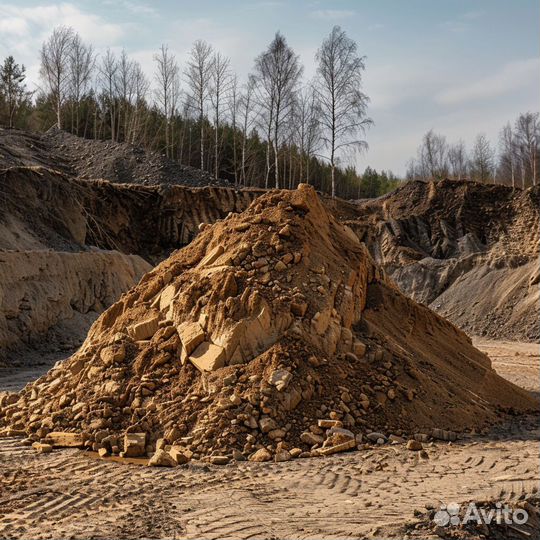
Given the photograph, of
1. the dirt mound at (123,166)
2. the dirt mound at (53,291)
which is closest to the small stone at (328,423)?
the dirt mound at (53,291)

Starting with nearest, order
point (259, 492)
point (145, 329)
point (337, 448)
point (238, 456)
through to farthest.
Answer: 1. point (259, 492)
2. point (238, 456)
3. point (337, 448)
4. point (145, 329)

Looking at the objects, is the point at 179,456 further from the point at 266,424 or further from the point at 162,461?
the point at 266,424

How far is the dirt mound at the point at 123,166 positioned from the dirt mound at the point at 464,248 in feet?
30.2

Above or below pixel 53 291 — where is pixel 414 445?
below

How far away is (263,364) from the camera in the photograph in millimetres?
7812

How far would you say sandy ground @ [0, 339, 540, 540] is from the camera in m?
4.66

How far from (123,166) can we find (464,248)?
1802 cm

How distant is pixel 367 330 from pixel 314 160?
39.1m

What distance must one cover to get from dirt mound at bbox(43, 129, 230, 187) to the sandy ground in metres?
25.9

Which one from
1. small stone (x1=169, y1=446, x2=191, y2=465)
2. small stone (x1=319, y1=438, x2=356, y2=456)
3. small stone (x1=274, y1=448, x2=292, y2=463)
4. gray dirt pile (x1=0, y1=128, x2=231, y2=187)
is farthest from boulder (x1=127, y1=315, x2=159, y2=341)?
gray dirt pile (x1=0, y1=128, x2=231, y2=187)

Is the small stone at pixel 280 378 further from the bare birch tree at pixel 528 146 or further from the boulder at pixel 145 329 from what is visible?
the bare birch tree at pixel 528 146

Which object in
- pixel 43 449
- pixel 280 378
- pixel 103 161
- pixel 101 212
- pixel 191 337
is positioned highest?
pixel 103 161

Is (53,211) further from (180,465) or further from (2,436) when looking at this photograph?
(180,465)

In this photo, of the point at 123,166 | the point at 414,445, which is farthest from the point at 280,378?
the point at 123,166
